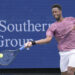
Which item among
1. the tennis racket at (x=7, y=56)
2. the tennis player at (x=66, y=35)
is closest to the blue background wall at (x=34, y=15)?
the tennis player at (x=66, y=35)

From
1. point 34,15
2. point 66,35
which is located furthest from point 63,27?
point 34,15

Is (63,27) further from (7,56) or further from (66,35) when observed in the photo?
(7,56)

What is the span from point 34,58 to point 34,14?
880mm

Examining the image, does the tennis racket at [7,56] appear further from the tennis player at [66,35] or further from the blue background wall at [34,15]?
the blue background wall at [34,15]

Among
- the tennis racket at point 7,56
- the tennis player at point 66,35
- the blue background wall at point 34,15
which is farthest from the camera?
the blue background wall at point 34,15

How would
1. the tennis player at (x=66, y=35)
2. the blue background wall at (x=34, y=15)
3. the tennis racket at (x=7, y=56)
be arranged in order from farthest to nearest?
the blue background wall at (x=34, y=15) < the tennis player at (x=66, y=35) < the tennis racket at (x=7, y=56)

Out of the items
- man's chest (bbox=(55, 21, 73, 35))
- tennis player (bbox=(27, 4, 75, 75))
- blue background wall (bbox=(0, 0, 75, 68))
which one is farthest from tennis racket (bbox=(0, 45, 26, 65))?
blue background wall (bbox=(0, 0, 75, 68))

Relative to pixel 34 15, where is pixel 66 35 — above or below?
below

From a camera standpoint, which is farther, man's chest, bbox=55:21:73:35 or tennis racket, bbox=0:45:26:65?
man's chest, bbox=55:21:73:35

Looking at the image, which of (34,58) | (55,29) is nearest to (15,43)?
(34,58)

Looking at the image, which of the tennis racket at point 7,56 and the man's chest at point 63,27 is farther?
the man's chest at point 63,27

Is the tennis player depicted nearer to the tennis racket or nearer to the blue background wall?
the tennis racket

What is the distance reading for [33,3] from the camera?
7508mm

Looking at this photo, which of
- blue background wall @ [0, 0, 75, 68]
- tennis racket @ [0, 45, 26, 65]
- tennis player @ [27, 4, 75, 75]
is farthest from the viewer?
blue background wall @ [0, 0, 75, 68]
